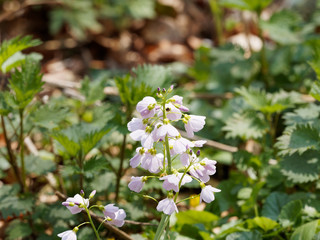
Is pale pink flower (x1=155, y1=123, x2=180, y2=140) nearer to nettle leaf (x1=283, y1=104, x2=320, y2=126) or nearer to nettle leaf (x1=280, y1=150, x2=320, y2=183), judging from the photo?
nettle leaf (x1=280, y1=150, x2=320, y2=183)

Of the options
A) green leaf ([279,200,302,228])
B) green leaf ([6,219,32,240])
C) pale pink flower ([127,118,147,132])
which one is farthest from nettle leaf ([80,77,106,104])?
green leaf ([279,200,302,228])

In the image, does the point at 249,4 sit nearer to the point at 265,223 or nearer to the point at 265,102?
the point at 265,102

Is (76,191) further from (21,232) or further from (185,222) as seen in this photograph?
(185,222)

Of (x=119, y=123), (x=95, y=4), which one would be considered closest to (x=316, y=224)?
(x=119, y=123)

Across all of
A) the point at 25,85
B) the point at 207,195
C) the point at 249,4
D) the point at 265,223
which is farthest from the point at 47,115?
the point at 249,4

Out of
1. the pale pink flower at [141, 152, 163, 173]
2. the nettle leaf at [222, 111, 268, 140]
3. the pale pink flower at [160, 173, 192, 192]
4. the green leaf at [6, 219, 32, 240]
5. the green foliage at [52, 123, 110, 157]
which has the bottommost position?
the green leaf at [6, 219, 32, 240]

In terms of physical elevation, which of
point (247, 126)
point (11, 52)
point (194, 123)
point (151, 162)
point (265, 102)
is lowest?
point (247, 126)
